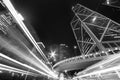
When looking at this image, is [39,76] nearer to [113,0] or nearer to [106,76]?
[106,76]

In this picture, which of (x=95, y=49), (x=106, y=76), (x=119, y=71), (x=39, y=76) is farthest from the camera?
(x=95, y=49)

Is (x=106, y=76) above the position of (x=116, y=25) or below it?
below

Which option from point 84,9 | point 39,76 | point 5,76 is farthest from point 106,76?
point 84,9

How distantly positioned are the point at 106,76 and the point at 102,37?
27.9 metres

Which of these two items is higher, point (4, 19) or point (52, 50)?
point (52, 50)

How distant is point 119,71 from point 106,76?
2.86 feet

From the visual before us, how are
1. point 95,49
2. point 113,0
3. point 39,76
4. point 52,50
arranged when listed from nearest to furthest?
point 39,76, point 113,0, point 95,49, point 52,50

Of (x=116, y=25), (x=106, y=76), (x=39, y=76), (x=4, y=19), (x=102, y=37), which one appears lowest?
(x=106, y=76)

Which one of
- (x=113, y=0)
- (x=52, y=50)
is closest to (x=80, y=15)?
(x=52, y=50)

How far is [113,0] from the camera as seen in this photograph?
12.7m

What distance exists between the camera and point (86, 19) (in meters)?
41.9

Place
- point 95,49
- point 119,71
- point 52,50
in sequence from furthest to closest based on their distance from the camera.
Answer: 1. point 52,50
2. point 95,49
3. point 119,71

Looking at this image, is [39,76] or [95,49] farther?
[95,49]

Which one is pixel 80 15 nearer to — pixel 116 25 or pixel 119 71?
pixel 116 25
